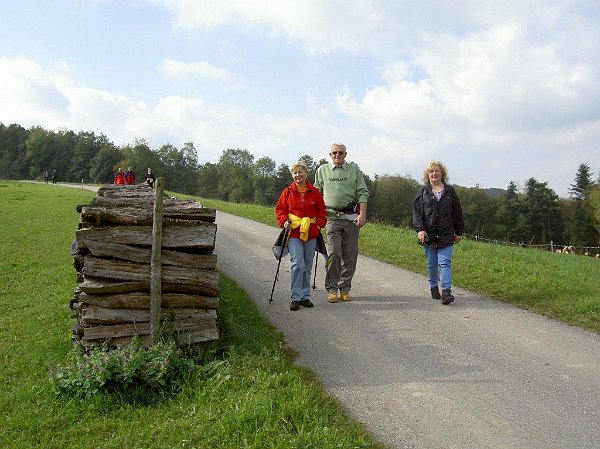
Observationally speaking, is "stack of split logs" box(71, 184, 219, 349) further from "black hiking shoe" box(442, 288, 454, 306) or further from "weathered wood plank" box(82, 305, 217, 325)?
"black hiking shoe" box(442, 288, 454, 306)

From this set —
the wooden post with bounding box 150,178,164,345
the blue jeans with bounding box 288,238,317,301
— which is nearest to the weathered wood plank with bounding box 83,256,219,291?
the wooden post with bounding box 150,178,164,345

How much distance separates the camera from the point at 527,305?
23.0ft

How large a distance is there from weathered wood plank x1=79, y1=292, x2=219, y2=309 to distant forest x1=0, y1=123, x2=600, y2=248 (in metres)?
68.4

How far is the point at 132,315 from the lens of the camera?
5.15m

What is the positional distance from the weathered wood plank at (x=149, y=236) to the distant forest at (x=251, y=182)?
224ft

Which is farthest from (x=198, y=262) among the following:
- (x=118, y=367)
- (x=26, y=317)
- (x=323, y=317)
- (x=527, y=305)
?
(x=527, y=305)

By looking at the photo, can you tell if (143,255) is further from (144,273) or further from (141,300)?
(141,300)

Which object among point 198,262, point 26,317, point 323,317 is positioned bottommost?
point 26,317

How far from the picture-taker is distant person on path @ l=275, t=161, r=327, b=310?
6.75 metres

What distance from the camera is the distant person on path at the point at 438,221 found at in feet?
23.7

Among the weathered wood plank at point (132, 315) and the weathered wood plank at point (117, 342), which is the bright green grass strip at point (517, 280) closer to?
the weathered wood plank at point (132, 315)

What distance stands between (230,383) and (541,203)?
8358 centimetres

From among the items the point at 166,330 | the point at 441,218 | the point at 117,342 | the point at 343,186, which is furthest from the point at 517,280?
the point at 117,342

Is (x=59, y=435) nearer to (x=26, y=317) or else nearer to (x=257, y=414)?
(x=257, y=414)
